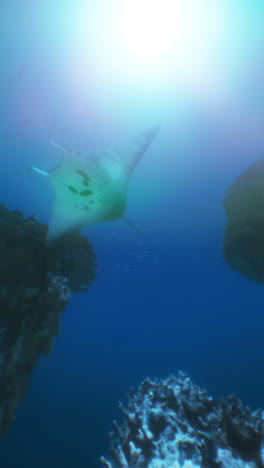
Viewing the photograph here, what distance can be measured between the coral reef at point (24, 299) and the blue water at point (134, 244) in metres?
2.36

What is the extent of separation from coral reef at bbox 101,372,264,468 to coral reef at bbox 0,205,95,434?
7.84ft

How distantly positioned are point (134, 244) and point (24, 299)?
37.9 ft

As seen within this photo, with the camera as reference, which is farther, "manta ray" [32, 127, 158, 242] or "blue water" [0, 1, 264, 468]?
"blue water" [0, 1, 264, 468]

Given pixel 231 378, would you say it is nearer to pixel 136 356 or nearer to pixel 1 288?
pixel 136 356

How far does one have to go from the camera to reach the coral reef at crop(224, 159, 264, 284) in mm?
7027

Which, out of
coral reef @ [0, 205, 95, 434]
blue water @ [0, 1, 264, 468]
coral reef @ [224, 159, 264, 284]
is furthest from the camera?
blue water @ [0, 1, 264, 468]

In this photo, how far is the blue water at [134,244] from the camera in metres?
8.16

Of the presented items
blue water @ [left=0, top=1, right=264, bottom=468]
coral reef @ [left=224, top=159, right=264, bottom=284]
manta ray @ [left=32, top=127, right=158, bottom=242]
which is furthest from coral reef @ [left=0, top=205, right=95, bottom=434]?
coral reef @ [left=224, top=159, right=264, bottom=284]

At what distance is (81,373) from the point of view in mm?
32438

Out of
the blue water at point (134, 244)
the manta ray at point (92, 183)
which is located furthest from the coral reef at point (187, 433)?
the blue water at point (134, 244)

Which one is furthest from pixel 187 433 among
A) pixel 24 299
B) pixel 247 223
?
pixel 247 223

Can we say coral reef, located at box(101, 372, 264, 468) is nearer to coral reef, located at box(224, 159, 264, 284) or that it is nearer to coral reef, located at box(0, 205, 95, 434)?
coral reef, located at box(0, 205, 95, 434)

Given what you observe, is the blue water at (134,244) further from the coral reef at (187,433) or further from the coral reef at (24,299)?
the coral reef at (187,433)

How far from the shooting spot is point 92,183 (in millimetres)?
5203
